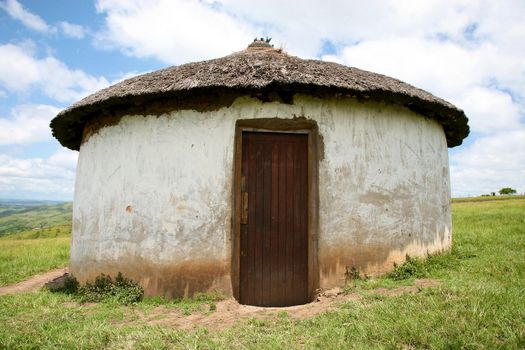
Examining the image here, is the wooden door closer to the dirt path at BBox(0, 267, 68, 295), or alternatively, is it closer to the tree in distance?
the dirt path at BBox(0, 267, 68, 295)

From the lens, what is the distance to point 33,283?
7.53m

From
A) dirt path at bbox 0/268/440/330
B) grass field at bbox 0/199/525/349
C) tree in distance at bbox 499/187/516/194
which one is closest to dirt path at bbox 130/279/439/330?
dirt path at bbox 0/268/440/330

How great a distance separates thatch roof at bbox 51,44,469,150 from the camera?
207 inches

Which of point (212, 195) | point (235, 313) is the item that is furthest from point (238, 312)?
point (212, 195)

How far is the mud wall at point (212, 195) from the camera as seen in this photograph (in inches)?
212

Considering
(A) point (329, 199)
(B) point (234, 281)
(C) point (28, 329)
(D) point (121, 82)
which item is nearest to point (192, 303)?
(B) point (234, 281)

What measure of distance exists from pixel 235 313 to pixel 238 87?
289cm

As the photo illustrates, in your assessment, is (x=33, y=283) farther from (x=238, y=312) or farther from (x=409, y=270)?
(x=409, y=270)

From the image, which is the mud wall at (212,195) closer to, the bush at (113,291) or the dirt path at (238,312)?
the bush at (113,291)

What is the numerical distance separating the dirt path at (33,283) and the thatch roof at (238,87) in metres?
3.25

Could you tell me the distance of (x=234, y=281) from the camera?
17.5 feet

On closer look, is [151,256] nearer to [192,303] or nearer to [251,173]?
[192,303]

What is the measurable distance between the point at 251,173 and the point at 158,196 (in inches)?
53.9

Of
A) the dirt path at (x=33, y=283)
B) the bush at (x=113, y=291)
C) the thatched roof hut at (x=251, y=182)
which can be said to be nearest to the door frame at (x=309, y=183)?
the thatched roof hut at (x=251, y=182)
